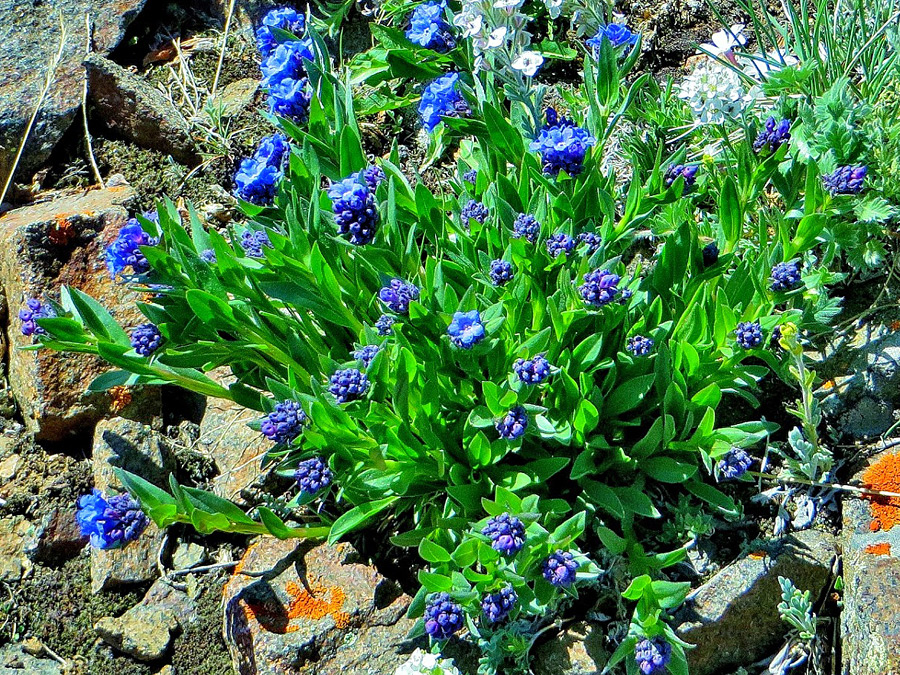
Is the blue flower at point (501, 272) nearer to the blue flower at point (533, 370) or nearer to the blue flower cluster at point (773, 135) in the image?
the blue flower at point (533, 370)

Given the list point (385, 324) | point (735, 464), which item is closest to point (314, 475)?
point (385, 324)

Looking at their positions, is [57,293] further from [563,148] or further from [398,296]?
[563,148]

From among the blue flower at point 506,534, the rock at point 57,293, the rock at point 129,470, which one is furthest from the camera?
the rock at point 57,293

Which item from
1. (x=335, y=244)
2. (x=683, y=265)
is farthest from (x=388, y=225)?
(x=683, y=265)

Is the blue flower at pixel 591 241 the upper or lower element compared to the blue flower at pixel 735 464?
upper

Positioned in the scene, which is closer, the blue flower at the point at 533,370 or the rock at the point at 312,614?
the blue flower at the point at 533,370

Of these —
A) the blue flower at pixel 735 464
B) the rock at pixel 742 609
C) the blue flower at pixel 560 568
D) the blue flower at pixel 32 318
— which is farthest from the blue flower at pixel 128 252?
the rock at pixel 742 609

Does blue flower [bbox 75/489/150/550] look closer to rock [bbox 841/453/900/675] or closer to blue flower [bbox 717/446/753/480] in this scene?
blue flower [bbox 717/446/753/480]
